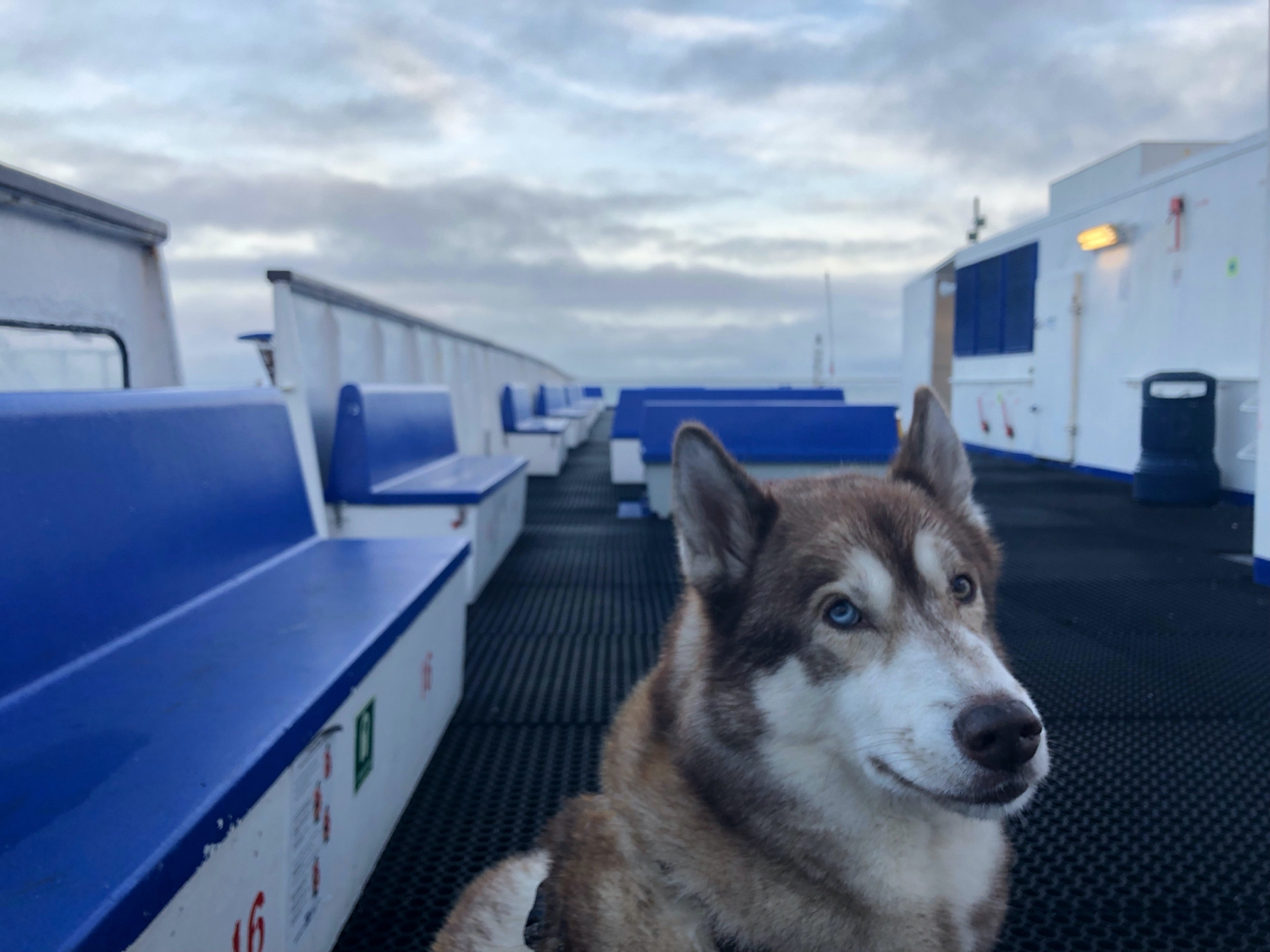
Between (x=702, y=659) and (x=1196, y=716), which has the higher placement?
(x=702, y=659)

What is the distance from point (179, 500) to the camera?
6.30 feet

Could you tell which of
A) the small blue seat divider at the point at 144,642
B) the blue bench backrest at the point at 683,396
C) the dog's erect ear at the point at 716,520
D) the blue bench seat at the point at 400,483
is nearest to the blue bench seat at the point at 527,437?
the blue bench backrest at the point at 683,396

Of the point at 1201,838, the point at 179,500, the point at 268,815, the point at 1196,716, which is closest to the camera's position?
the point at 268,815

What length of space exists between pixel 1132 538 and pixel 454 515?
5.12 meters

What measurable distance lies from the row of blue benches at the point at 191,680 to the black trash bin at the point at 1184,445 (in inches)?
288

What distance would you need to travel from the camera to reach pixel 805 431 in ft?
20.7

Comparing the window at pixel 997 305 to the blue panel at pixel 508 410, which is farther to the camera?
the window at pixel 997 305

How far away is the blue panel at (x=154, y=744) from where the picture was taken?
878 mm

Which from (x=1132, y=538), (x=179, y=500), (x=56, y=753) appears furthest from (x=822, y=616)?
(x=1132, y=538)

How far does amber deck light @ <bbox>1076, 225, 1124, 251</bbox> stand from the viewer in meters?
9.05

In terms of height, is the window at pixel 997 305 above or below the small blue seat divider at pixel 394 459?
above

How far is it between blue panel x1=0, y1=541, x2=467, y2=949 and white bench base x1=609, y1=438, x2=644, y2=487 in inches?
276

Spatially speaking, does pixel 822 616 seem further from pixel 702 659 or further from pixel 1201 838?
pixel 1201 838

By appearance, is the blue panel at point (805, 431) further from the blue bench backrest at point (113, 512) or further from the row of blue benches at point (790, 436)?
the blue bench backrest at point (113, 512)
